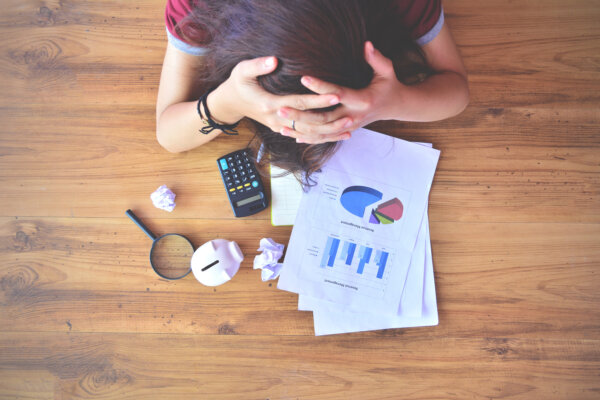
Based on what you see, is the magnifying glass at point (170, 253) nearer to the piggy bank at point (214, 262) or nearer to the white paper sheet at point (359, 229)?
the piggy bank at point (214, 262)

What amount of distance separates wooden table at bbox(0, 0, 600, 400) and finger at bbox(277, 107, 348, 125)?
0.31 meters

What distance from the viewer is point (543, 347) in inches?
28.3

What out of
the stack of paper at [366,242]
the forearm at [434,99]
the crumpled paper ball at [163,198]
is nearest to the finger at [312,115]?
the forearm at [434,99]

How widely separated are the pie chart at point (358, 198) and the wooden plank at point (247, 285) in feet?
0.46

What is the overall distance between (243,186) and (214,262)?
161 millimetres

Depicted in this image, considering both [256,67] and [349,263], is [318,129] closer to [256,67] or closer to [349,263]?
[256,67]

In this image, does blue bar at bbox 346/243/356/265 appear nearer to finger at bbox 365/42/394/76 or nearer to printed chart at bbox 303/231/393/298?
printed chart at bbox 303/231/393/298

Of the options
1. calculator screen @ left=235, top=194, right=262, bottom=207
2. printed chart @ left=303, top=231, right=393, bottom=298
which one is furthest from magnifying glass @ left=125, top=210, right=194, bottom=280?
printed chart @ left=303, top=231, right=393, bottom=298

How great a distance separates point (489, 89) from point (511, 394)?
63cm

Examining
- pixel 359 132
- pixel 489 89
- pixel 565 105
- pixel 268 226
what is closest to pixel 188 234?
pixel 268 226

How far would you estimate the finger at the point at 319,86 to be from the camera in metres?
0.39

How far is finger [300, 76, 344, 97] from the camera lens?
39cm

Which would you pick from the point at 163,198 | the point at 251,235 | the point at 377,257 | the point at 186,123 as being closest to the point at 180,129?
the point at 186,123

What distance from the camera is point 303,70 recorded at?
40cm
